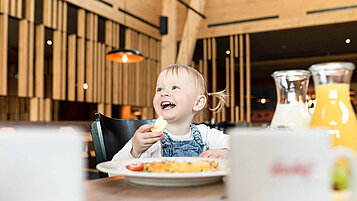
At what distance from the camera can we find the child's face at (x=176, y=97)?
1482 millimetres

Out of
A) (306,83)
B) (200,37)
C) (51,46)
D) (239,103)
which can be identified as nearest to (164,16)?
(200,37)

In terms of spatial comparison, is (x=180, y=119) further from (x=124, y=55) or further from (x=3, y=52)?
(x=3, y=52)

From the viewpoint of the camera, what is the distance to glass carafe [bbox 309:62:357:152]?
1.84 ft

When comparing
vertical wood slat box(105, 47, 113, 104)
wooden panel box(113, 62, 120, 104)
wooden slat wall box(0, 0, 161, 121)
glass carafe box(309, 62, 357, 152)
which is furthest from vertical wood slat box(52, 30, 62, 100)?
glass carafe box(309, 62, 357, 152)

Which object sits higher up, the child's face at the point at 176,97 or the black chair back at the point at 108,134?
the child's face at the point at 176,97

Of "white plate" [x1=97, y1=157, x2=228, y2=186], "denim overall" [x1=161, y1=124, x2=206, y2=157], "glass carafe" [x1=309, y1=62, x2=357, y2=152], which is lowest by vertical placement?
"denim overall" [x1=161, y1=124, x2=206, y2=157]

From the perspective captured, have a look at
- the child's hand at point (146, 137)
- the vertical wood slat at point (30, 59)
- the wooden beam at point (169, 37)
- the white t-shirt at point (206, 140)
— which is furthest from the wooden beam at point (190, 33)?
the child's hand at point (146, 137)

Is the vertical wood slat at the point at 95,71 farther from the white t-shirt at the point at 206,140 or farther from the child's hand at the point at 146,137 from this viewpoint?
the child's hand at the point at 146,137

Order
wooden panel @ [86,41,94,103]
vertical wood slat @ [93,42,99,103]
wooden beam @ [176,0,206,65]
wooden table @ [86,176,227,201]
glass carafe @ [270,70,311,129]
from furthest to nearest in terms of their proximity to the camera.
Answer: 1. wooden beam @ [176,0,206,65]
2. vertical wood slat @ [93,42,99,103]
3. wooden panel @ [86,41,94,103]
4. glass carafe @ [270,70,311,129]
5. wooden table @ [86,176,227,201]

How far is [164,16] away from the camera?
311 inches

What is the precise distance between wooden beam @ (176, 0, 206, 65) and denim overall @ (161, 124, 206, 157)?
5869 millimetres

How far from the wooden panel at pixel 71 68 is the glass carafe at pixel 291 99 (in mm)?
5265

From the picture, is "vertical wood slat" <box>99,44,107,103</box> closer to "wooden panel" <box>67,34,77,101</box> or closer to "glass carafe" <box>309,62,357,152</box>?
"wooden panel" <box>67,34,77,101</box>

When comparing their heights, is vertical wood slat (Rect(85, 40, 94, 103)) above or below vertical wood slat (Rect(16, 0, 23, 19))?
below
